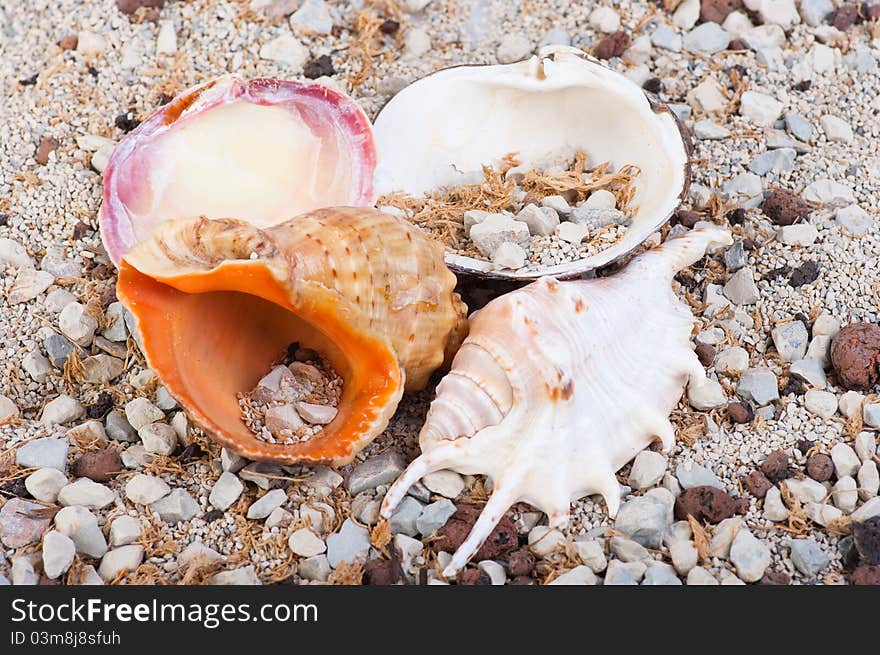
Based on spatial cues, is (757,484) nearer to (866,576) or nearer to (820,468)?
(820,468)

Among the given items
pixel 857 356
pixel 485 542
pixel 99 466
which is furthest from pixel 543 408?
pixel 99 466

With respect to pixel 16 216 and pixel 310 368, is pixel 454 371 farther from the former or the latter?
pixel 16 216

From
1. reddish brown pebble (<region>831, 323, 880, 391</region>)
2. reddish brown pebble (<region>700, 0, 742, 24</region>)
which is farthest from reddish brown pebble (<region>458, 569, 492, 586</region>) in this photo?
reddish brown pebble (<region>700, 0, 742, 24</region>)

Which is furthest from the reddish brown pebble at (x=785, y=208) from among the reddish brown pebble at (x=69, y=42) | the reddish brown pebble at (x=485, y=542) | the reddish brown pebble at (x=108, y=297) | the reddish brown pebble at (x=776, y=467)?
the reddish brown pebble at (x=69, y=42)

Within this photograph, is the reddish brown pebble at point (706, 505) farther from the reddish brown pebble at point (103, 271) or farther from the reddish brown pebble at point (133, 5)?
the reddish brown pebble at point (133, 5)

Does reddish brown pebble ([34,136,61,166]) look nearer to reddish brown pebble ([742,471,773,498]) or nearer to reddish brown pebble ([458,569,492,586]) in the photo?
reddish brown pebble ([458,569,492,586])

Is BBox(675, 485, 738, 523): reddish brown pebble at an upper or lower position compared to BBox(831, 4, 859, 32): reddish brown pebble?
lower
